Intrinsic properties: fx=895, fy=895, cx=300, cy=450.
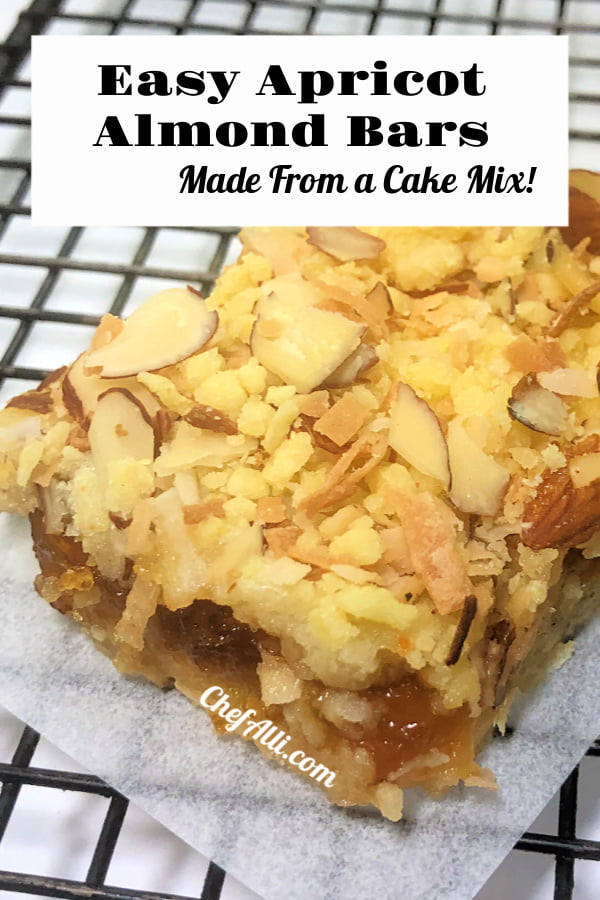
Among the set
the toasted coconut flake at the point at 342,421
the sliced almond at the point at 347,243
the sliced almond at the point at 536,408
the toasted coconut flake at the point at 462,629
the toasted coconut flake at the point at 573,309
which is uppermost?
the sliced almond at the point at 347,243

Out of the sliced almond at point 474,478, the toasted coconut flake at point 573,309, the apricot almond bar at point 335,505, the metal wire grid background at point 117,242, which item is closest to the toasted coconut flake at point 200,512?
the apricot almond bar at point 335,505

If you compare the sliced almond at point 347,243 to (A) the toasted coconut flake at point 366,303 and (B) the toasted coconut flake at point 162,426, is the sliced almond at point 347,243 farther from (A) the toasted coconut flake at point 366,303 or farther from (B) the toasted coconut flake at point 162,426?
(B) the toasted coconut flake at point 162,426

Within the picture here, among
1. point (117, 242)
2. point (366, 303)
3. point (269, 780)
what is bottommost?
point (269, 780)

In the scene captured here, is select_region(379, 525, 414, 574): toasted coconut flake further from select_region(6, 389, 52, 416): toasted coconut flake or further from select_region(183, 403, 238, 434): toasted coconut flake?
select_region(6, 389, 52, 416): toasted coconut flake

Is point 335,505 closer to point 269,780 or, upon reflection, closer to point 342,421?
point 342,421

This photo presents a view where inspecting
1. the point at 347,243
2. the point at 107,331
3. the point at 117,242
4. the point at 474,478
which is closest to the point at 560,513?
the point at 474,478

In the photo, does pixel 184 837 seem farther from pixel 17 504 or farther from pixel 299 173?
pixel 299 173
